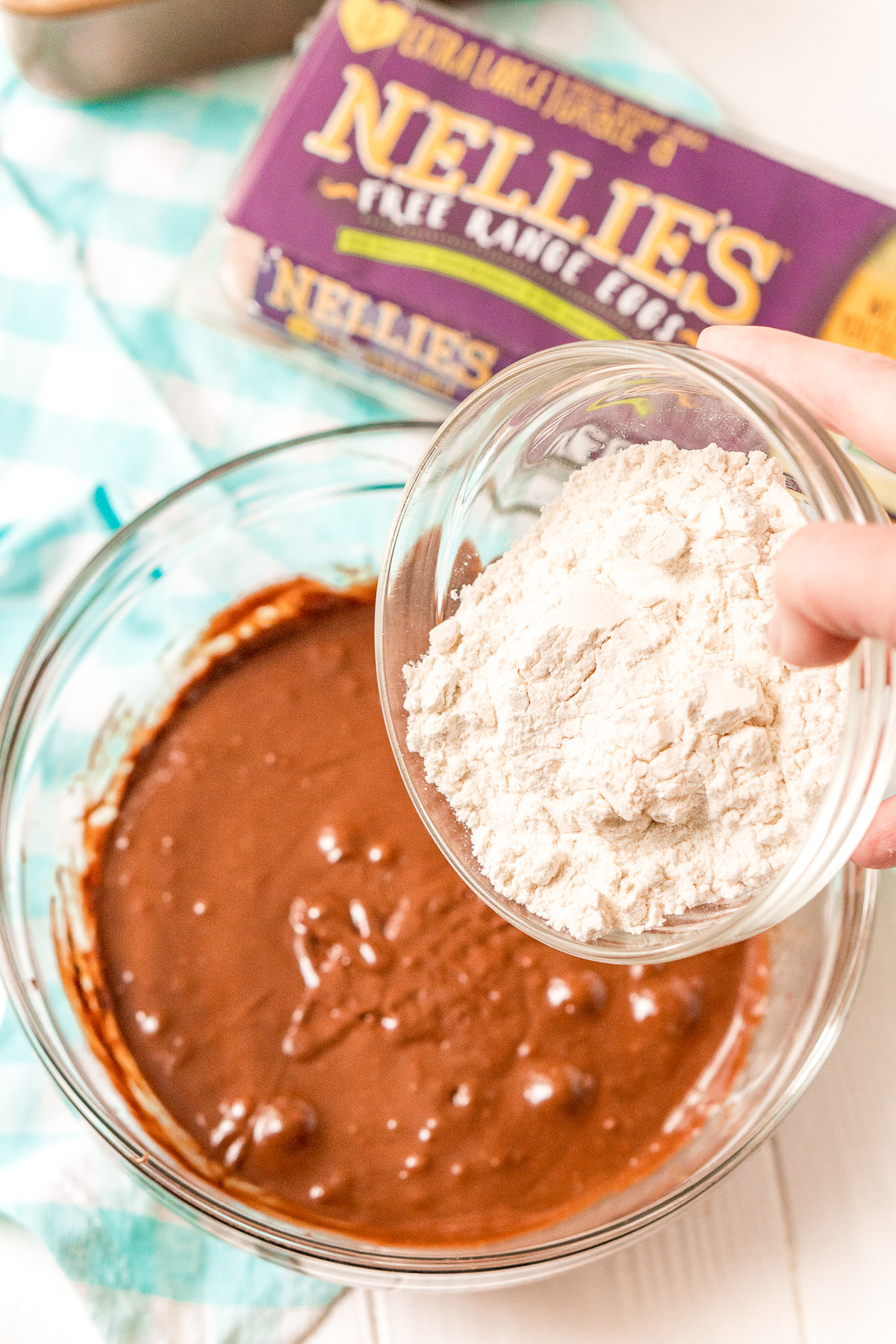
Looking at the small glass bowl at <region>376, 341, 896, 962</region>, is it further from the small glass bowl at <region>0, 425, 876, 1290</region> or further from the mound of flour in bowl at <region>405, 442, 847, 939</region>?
the small glass bowl at <region>0, 425, 876, 1290</region>

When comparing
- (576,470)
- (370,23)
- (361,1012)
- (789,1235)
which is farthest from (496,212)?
(789,1235)

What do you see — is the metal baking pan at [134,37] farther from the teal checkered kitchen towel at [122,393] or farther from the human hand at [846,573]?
the human hand at [846,573]

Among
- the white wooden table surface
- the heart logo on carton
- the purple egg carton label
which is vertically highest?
the heart logo on carton

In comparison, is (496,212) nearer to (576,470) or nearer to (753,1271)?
(576,470)

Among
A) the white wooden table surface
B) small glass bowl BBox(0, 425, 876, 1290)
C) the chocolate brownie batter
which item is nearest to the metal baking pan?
small glass bowl BBox(0, 425, 876, 1290)

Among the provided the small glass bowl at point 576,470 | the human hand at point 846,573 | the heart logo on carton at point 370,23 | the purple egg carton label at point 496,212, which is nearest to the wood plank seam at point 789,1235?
the small glass bowl at point 576,470

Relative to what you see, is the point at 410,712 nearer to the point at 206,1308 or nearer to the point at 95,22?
the point at 206,1308
